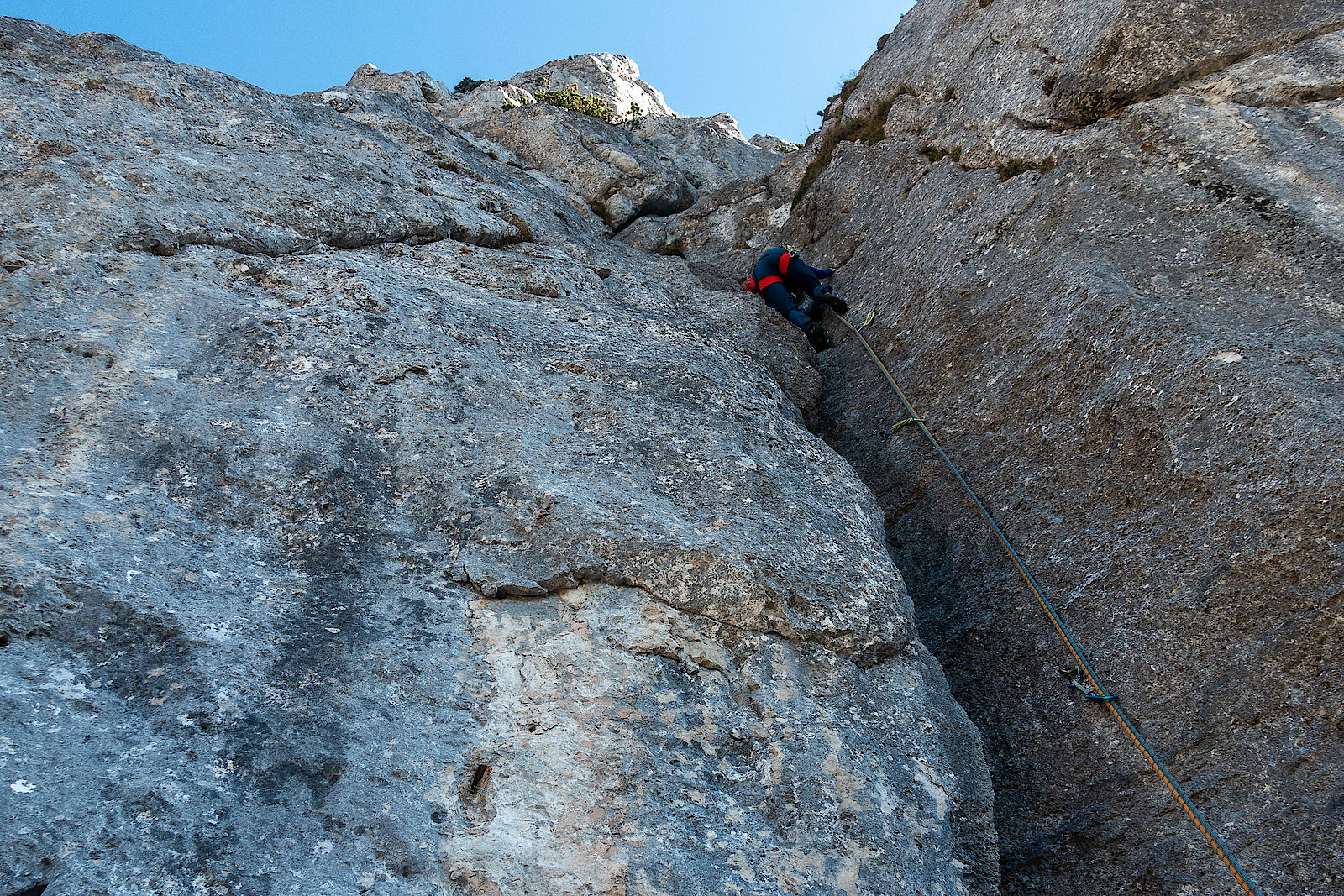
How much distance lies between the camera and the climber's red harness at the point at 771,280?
1037 cm

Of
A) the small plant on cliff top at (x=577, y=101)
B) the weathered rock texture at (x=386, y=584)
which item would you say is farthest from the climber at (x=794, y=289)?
the small plant on cliff top at (x=577, y=101)

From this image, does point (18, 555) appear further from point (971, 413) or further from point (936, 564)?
point (971, 413)

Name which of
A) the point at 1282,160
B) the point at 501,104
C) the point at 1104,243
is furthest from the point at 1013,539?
the point at 501,104

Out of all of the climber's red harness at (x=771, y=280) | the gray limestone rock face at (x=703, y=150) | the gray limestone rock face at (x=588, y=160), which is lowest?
the climber's red harness at (x=771, y=280)

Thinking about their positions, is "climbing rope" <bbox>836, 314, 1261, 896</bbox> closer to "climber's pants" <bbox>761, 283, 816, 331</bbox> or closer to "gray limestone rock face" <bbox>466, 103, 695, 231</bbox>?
"climber's pants" <bbox>761, 283, 816, 331</bbox>

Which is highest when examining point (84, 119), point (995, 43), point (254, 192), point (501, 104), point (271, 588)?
point (501, 104)

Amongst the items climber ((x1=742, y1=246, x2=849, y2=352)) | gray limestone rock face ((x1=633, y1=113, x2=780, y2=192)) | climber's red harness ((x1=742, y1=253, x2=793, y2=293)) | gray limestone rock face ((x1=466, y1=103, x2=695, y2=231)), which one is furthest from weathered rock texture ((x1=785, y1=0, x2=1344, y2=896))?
gray limestone rock face ((x1=633, y1=113, x2=780, y2=192))

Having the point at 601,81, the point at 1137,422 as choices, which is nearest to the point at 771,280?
the point at 1137,422

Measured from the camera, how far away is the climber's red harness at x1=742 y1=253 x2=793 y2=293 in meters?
10.4

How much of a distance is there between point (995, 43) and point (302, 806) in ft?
37.4

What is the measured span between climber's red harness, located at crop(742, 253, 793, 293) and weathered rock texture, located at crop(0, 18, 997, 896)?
3318 mm

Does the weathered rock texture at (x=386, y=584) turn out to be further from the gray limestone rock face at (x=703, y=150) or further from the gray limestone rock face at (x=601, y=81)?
the gray limestone rock face at (x=601, y=81)

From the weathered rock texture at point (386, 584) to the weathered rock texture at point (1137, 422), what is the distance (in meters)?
0.84

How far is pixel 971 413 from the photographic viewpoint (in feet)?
23.3
